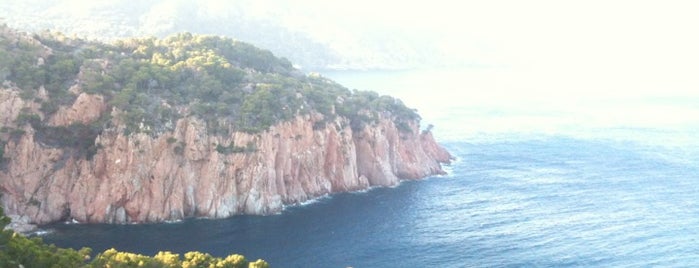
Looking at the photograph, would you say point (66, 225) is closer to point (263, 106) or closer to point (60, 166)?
point (60, 166)

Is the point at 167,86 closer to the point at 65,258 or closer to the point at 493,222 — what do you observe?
the point at 493,222

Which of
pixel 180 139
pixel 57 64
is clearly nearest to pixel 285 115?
pixel 180 139

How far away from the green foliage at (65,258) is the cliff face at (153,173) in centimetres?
3412

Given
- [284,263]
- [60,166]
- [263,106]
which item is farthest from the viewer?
[263,106]

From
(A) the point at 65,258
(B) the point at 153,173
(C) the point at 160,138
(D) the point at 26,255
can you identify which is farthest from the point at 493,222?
(D) the point at 26,255

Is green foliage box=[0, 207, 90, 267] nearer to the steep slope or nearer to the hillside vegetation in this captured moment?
the steep slope

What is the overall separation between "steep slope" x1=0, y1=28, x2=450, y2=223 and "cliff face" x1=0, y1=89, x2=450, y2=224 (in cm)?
14

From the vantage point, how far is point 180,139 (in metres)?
89.9

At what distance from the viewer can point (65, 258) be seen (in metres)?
46.8

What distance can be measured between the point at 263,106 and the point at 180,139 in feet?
46.4

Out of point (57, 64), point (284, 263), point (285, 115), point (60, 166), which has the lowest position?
point (284, 263)

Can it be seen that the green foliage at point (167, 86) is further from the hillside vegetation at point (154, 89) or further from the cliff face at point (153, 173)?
the cliff face at point (153, 173)

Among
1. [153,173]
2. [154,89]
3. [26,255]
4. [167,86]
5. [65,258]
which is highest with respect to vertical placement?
[167,86]

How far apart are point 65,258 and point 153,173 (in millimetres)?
40767
